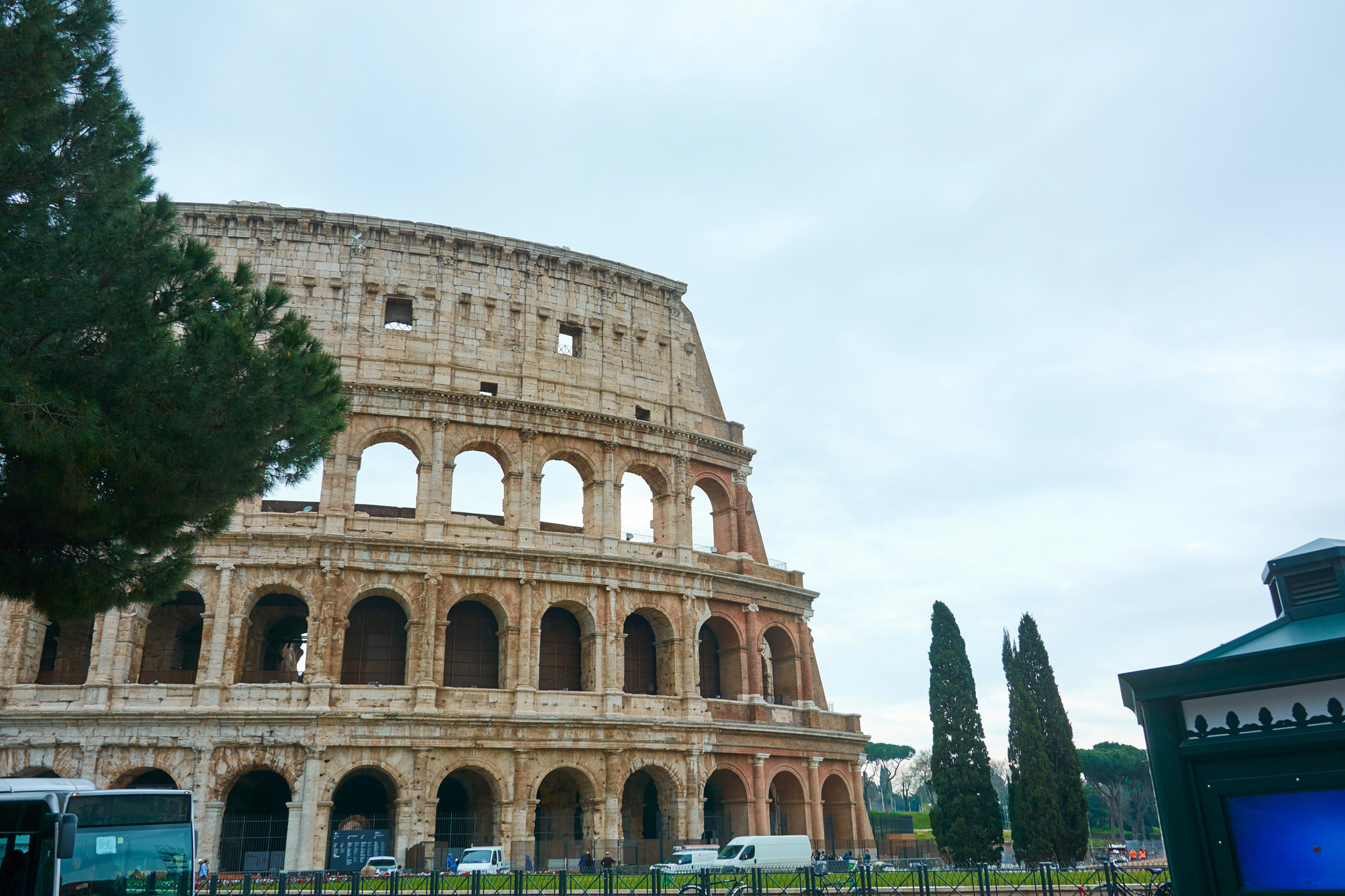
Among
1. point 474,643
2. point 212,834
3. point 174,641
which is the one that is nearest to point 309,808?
point 212,834

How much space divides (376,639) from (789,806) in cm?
1396

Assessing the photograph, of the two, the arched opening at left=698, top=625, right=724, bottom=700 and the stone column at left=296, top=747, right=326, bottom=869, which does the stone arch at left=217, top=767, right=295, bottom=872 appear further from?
the arched opening at left=698, top=625, right=724, bottom=700

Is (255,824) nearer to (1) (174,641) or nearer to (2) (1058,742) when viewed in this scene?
(1) (174,641)

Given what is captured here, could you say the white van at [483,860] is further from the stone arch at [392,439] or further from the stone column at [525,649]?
the stone arch at [392,439]

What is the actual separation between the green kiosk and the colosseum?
75.6 ft

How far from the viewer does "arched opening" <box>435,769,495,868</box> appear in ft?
85.1

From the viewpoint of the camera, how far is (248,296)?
12.4 meters

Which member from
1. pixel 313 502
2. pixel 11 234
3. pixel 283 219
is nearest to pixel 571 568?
pixel 313 502

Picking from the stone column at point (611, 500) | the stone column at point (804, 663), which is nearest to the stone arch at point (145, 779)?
the stone column at point (611, 500)

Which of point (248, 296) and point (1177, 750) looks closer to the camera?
point (1177, 750)

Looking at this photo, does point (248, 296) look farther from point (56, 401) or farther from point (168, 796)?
point (168, 796)

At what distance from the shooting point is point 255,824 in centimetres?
2498

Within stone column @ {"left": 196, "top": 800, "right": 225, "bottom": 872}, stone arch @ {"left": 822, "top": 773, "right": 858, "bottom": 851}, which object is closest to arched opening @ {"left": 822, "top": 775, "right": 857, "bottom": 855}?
stone arch @ {"left": 822, "top": 773, "right": 858, "bottom": 851}

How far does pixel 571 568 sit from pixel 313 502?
7.94m
